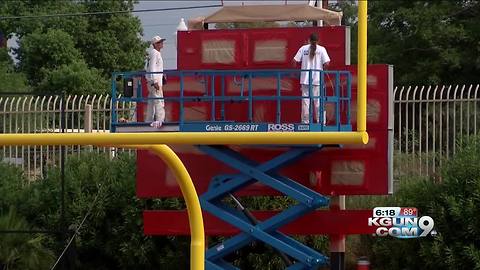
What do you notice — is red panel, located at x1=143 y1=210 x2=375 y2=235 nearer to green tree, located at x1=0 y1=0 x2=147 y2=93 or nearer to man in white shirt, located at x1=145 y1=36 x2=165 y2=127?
man in white shirt, located at x1=145 y1=36 x2=165 y2=127

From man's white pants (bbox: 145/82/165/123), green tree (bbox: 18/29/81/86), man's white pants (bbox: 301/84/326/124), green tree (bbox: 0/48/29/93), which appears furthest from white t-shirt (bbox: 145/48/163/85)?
green tree (bbox: 18/29/81/86)

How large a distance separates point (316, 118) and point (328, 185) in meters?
1.96

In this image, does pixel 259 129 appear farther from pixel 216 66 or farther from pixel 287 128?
pixel 216 66

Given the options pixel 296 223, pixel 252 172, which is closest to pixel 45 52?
pixel 296 223

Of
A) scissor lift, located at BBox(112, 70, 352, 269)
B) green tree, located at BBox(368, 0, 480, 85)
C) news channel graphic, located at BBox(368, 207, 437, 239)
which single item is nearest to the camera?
news channel graphic, located at BBox(368, 207, 437, 239)

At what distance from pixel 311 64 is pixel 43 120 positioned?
253 inches

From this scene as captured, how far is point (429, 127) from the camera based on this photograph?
52.8 feet

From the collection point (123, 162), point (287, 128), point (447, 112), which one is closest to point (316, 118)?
point (287, 128)

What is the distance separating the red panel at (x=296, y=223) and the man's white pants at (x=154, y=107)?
6.86 feet

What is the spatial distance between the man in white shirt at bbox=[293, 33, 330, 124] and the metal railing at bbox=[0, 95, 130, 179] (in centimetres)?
484

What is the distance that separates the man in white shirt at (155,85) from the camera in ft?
39.2

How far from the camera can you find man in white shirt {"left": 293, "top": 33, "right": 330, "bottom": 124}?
11.9m

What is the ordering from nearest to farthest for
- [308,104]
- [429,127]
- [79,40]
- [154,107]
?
1. [308,104]
2. [154,107]
3. [429,127]
4. [79,40]

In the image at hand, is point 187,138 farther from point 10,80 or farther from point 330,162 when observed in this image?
point 10,80
